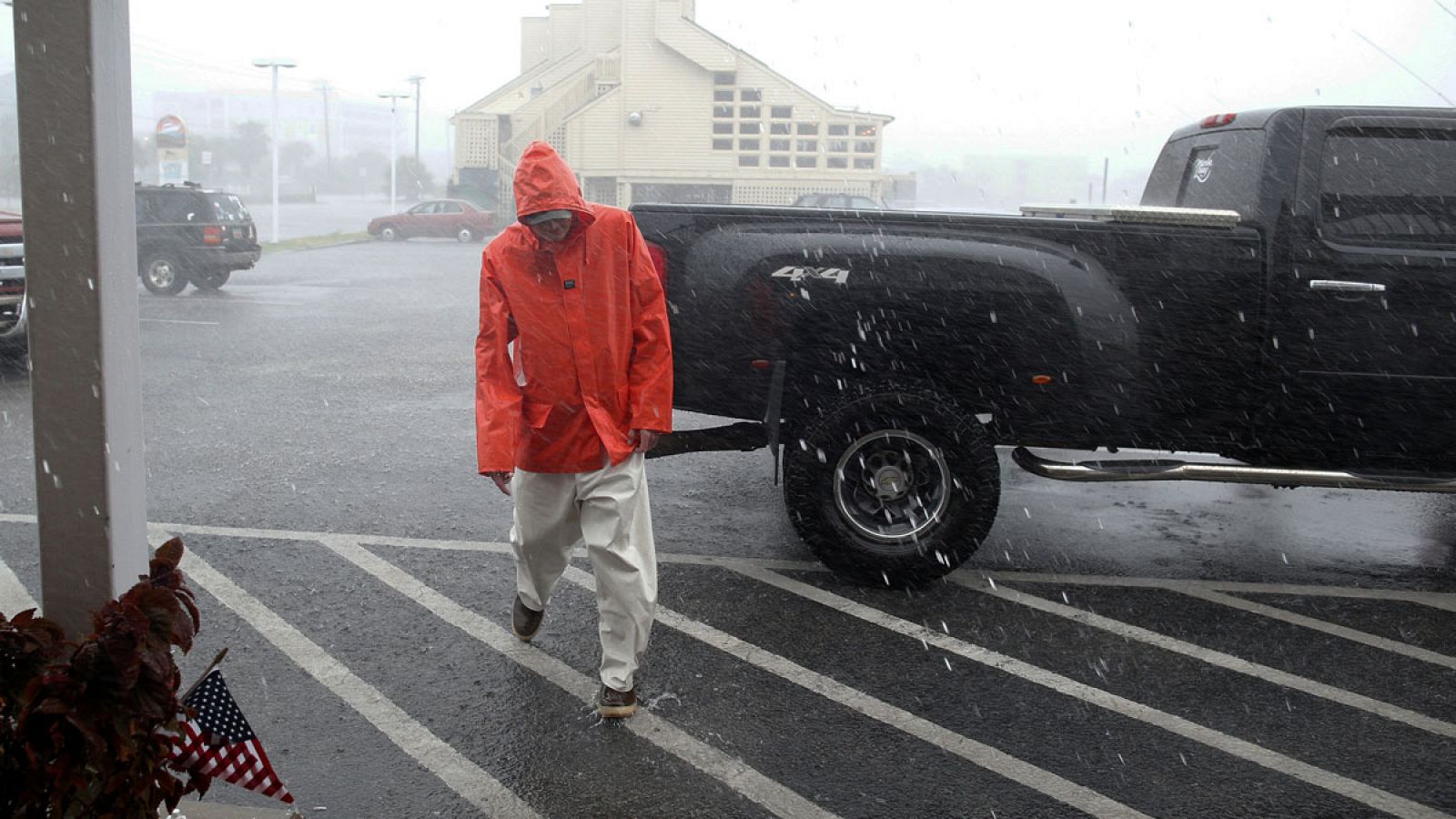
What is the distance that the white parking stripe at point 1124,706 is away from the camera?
366cm

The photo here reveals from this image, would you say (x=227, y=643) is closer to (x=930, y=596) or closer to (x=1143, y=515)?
(x=930, y=596)

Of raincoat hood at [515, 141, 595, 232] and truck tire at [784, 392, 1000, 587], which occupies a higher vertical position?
raincoat hood at [515, 141, 595, 232]

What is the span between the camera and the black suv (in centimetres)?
1819

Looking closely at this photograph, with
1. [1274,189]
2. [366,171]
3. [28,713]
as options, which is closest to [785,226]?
[1274,189]

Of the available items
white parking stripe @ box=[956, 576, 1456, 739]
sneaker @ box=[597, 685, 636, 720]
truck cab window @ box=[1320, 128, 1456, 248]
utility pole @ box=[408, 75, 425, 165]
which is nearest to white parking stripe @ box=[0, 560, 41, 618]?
sneaker @ box=[597, 685, 636, 720]

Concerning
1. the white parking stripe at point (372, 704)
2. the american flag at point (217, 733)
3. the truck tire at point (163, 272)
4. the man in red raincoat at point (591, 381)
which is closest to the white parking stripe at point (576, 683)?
the man in red raincoat at point (591, 381)

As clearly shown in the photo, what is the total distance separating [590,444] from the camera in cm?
404

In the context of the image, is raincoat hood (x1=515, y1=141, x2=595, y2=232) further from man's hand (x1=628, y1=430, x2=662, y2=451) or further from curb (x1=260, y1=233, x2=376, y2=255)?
curb (x1=260, y1=233, x2=376, y2=255)

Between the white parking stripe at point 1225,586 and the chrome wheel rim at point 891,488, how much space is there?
0.47 metres

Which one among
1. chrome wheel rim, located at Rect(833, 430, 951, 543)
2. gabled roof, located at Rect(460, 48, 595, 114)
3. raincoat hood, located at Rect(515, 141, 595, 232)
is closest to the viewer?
raincoat hood, located at Rect(515, 141, 595, 232)

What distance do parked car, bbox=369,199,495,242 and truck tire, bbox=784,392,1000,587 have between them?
35.2 m

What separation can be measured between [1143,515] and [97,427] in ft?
18.0

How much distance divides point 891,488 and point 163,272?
15643mm

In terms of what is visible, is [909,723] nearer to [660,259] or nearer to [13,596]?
[660,259]
